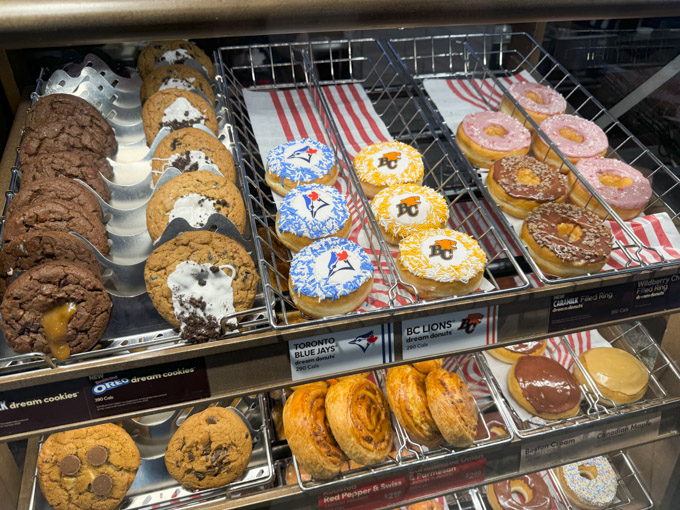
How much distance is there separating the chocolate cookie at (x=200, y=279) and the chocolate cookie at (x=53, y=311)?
158mm

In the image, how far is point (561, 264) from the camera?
5.57 ft

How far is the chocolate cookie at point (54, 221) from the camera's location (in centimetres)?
150

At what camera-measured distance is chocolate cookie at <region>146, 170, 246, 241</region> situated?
1645mm

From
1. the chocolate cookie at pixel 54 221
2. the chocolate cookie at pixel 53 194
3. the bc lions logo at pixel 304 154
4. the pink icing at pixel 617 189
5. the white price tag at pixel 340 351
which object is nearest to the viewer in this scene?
the white price tag at pixel 340 351

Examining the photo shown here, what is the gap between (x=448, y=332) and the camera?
1.50m

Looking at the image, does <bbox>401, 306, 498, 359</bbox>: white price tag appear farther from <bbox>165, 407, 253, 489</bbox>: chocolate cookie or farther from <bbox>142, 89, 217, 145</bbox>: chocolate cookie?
<bbox>142, 89, 217, 145</bbox>: chocolate cookie

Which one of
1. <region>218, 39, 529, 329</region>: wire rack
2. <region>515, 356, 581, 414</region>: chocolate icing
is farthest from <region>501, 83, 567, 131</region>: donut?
<region>515, 356, 581, 414</region>: chocolate icing

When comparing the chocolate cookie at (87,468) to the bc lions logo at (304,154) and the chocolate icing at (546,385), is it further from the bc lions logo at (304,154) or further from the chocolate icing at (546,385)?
the chocolate icing at (546,385)

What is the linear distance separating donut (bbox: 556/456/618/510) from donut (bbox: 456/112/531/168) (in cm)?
143

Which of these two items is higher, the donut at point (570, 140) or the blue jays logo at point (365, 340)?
the donut at point (570, 140)

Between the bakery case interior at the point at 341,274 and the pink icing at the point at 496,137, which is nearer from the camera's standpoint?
the bakery case interior at the point at 341,274

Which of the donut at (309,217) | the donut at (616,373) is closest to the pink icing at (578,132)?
the donut at (616,373)

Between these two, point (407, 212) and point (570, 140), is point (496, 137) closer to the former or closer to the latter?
point (570, 140)

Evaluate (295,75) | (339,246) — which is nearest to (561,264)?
(339,246)
